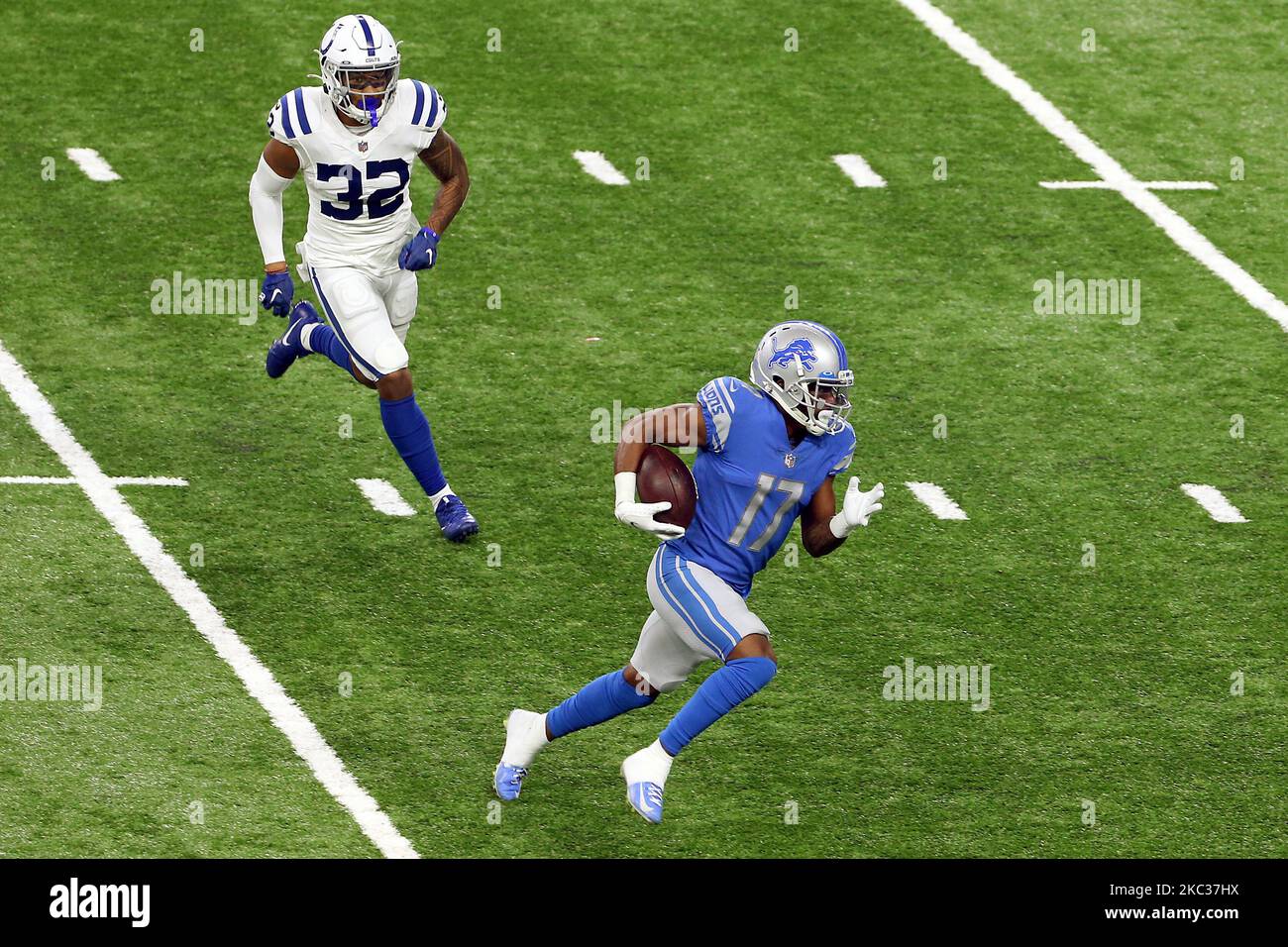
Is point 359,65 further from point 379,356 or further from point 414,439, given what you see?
point 414,439

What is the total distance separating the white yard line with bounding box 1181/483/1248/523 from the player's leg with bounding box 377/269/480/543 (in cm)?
339

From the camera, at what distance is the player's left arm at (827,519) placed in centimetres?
747

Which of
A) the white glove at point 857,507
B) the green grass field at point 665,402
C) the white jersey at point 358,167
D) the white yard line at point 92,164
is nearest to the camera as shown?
the white glove at point 857,507

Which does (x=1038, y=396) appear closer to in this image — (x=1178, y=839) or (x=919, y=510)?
(x=919, y=510)

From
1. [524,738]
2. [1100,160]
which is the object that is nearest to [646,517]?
[524,738]

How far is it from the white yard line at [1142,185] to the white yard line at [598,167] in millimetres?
2595

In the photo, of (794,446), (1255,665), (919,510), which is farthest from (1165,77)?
(794,446)

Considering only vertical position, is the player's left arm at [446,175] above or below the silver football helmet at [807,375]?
above

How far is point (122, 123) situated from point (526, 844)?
7289 mm

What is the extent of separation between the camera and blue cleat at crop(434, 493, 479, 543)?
9.60m

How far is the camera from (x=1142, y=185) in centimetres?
1317

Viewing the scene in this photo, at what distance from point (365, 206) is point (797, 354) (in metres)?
2.96

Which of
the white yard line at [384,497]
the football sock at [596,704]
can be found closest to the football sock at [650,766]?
the football sock at [596,704]

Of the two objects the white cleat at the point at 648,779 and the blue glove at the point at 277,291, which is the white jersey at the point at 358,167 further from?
the white cleat at the point at 648,779
